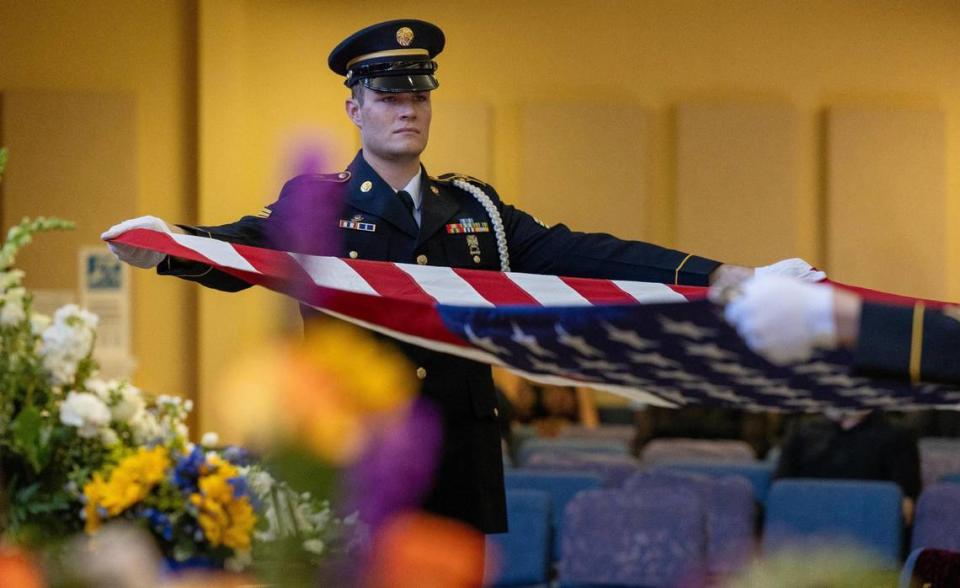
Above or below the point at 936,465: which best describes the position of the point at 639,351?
above

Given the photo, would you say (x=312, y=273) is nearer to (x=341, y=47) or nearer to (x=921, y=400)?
(x=921, y=400)

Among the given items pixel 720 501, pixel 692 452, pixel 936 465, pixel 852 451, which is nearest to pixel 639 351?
pixel 720 501

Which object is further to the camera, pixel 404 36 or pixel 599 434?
pixel 599 434

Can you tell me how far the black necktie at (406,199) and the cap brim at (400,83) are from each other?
194 mm

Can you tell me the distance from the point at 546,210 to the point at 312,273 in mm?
9617

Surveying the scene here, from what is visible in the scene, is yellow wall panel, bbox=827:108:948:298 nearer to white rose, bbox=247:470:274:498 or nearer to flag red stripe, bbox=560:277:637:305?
flag red stripe, bbox=560:277:637:305

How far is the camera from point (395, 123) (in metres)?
2.90

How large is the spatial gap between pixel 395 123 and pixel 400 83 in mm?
103

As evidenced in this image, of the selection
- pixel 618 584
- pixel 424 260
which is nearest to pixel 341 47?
pixel 424 260

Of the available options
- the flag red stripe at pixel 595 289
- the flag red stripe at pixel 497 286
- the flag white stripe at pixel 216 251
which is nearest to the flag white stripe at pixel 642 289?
the flag red stripe at pixel 595 289

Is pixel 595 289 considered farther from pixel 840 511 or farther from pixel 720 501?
pixel 720 501

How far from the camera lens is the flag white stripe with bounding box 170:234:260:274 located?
8.58 feet

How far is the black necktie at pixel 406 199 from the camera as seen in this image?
293 centimetres

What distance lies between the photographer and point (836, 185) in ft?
35.1
